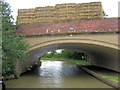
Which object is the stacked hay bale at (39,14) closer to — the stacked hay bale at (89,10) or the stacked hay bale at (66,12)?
the stacked hay bale at (66,12)

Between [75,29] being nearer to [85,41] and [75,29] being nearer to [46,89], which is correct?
[85,41]

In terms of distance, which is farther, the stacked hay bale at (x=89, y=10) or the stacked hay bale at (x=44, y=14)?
the stacked hay bale at (x=44, y=14)

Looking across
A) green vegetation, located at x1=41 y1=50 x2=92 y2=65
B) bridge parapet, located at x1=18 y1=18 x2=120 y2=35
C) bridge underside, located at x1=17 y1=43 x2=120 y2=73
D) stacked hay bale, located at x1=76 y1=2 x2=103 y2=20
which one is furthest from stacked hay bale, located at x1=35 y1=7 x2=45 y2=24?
green vegetation, located at x1=41 y1=50 x2=92 y2=65

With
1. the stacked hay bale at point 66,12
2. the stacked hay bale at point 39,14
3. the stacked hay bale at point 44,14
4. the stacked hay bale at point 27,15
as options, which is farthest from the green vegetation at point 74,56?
the stacked hay bale at point 27,15

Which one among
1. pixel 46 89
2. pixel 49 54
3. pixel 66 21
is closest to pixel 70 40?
pixel 66 21

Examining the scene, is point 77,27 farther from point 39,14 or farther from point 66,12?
point 39,14

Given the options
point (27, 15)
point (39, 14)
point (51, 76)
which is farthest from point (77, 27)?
point (51, 76)

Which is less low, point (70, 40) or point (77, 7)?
point (77, 7)

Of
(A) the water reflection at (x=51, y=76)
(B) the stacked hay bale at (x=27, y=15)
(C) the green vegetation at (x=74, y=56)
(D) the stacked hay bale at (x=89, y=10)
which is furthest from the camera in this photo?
(C) the green vegetation at (x=74, y=56)

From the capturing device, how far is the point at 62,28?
32.9 feet

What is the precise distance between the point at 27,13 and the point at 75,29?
4.50m

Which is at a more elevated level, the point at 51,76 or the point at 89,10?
the point at 89,10

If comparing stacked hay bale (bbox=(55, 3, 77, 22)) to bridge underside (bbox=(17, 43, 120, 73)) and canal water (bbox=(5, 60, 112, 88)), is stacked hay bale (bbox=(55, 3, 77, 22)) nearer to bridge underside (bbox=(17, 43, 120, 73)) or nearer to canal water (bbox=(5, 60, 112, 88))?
bridge underside (bbox=(17, 43, 120, 73))

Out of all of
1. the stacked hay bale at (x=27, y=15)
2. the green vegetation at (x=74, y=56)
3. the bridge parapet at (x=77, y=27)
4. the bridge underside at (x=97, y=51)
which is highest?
the stacked hay bale at (x=27, y=15)
